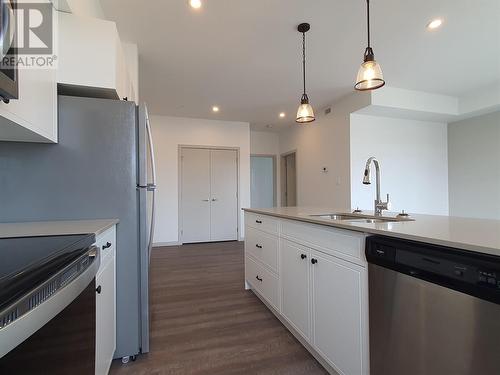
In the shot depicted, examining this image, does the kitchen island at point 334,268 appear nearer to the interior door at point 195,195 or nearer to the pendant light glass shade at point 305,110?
the pendant light glass shade at point 305,110

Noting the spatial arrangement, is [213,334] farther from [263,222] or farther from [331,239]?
[331,239]

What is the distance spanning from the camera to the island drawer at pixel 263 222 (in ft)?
6.72

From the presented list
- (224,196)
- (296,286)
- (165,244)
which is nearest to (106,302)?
(296,286)

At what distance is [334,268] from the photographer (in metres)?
1.34

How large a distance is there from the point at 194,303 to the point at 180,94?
3172 millimetres

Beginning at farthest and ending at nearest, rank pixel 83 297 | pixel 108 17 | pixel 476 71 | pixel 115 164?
pixel 476 71 < pixel 108 17 < pixel 115 164 < pixel 83 297

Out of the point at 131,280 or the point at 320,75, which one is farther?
the point at 320,75

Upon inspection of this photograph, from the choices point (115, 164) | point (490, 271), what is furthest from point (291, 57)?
point (490, 271)

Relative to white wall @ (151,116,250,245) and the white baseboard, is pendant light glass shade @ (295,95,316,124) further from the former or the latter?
the white baseboard

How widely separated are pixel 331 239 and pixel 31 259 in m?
1.27

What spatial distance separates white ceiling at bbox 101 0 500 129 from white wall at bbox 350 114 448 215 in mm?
706

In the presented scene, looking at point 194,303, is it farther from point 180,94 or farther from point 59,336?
point 180,94

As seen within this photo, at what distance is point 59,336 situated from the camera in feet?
2.21

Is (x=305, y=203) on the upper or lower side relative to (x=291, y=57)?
lower
